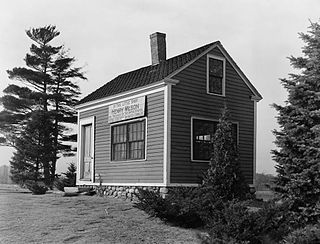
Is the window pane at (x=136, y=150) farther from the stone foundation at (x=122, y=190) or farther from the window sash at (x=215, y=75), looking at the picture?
the window sash at (x=215, y=75)

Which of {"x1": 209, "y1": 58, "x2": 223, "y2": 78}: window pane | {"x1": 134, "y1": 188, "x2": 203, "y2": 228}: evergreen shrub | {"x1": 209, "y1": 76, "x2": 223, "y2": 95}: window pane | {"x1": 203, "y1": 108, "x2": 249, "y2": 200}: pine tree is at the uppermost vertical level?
{"x1": 209, "y1": 58, "x2": 223, "y2": 78}: window pane

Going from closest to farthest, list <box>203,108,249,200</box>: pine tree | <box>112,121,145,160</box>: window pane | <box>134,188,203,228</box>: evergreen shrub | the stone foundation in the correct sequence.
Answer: <box>134,188,203,228</box>: evergreen shrub < <box>203,108,249,200</box>: pine tree < the stone foundation < <box>112,121,145,160</box>: window pane

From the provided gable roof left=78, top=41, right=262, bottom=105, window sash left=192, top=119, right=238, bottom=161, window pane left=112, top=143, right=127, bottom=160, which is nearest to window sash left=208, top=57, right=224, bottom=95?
gable roof left=78, top=41, right=262, bottom=105

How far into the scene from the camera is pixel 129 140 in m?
17.5

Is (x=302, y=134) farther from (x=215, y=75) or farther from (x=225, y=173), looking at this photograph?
(x=215, y=75)

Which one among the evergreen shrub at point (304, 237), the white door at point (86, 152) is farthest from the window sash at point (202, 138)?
the evergreen shrub at point (304, 237)

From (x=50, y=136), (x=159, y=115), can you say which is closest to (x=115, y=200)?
(x=159, y=115)

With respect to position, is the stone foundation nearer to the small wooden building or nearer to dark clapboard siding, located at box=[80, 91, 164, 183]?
the small wooden building

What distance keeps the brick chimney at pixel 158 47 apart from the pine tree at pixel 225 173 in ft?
18.1

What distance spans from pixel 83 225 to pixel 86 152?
851 cm

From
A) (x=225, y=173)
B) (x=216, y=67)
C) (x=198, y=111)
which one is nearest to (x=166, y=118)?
(x=198, y=111)

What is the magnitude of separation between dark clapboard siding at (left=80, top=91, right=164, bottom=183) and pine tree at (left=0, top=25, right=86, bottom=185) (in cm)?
1050

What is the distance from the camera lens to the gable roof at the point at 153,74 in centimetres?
1662

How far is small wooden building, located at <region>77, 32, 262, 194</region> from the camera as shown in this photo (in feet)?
52.3
